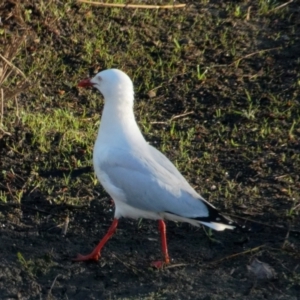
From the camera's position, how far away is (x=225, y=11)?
981 centimetres

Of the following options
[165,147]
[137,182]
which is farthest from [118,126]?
[165,147]

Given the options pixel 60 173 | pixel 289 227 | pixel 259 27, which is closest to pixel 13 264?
pixel 60 173

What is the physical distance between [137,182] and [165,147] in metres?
1.68

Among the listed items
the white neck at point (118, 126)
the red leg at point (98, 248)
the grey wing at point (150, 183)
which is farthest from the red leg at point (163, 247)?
the white neck at point (118, 126)

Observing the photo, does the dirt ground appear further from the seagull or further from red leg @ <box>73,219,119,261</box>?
the seagull

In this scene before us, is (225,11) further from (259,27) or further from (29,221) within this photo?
(29,221)

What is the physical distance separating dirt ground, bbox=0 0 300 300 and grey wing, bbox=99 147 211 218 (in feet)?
1.30

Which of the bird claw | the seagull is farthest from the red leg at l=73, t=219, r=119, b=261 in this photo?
the bird claw

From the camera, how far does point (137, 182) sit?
19.7 ft

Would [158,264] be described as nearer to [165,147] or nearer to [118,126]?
[118,126]

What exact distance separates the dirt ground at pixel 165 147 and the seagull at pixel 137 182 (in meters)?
0.31

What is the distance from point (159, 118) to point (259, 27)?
201 centimetres

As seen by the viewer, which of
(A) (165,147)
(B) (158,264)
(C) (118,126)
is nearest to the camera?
(B) (158,264)

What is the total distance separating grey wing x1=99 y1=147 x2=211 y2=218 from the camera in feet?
19.4
